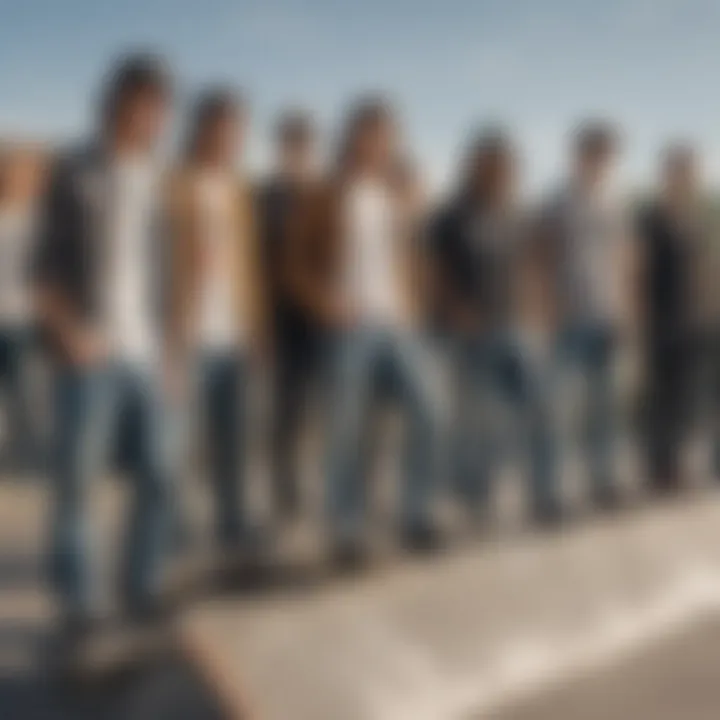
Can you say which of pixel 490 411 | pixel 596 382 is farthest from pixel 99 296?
pixel 596 382

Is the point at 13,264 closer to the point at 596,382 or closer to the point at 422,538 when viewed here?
the point at 422,538

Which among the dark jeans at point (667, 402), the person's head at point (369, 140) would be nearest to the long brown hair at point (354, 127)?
the person's head at point (369, 140)

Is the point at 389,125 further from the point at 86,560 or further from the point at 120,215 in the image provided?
the point at 86,560

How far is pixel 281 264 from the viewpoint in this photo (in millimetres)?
6105

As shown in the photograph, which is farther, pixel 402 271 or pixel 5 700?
pixel 402 271

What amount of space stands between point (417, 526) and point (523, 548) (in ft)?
4.68

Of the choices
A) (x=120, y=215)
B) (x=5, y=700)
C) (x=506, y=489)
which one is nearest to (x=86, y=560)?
(x=5, y=700)

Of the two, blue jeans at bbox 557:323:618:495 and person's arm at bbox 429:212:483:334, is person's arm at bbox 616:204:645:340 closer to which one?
blue jeans at bbox 557:323:618:495

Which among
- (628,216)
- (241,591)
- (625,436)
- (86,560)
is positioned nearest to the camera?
(86,560)

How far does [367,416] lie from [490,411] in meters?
0.84

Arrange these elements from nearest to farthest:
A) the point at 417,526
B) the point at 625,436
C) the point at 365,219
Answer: the point at 365,219, the point at 417,526, the point at 625,436

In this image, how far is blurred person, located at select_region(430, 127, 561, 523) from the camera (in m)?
6.70

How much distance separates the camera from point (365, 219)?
599cm

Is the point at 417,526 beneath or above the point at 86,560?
beneath
